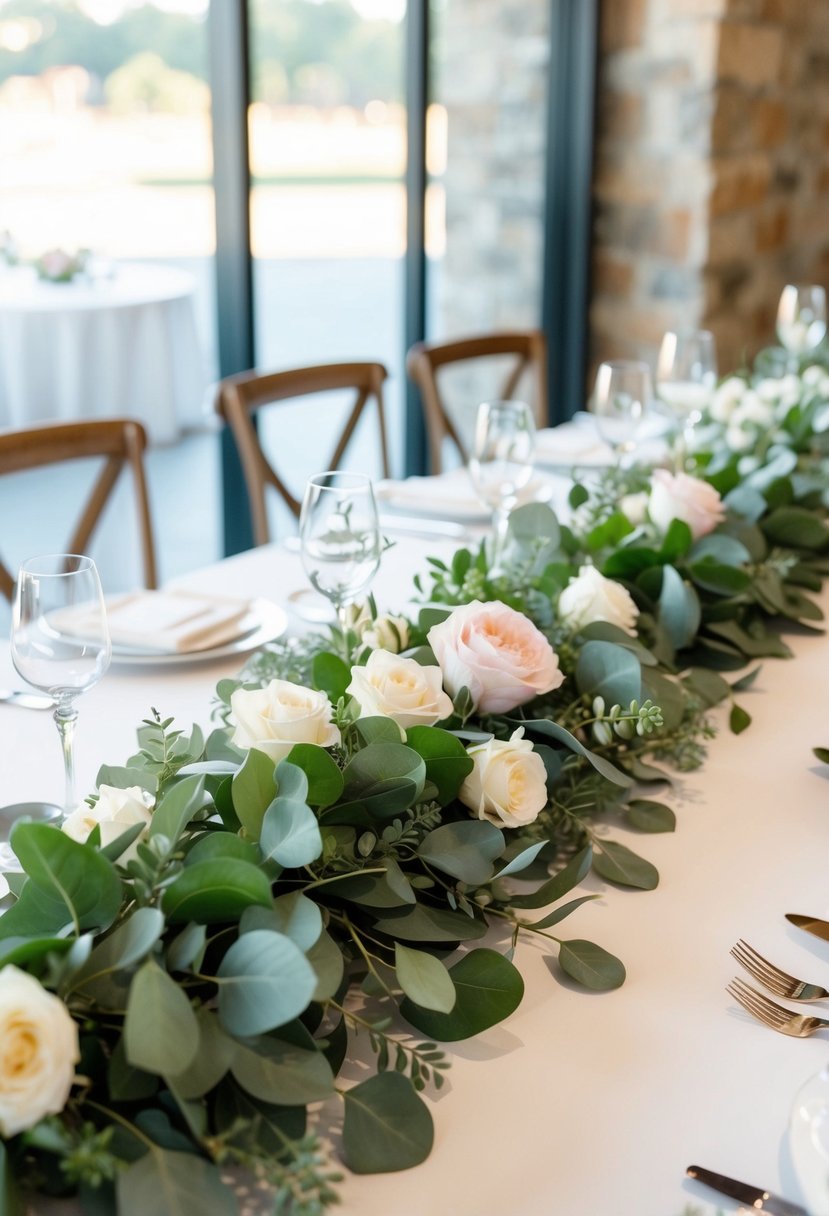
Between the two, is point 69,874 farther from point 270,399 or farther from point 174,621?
point 270,399

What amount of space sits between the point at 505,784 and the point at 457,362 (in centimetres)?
217

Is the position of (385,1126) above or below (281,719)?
below

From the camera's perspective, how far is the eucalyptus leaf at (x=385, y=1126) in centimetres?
68

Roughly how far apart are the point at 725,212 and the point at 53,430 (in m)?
2.60

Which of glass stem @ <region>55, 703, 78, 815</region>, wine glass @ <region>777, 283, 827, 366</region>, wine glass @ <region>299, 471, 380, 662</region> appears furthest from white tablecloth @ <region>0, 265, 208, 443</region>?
glass stem @ <region>55, 703, 78, 815</region>

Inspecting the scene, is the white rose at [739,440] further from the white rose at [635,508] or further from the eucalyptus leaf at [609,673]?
the eucalyptus leaf at [609,673]

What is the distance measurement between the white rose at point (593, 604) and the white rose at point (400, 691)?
0.28 m

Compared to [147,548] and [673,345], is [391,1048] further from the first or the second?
[673,345]

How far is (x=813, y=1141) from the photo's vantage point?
2.11 feet

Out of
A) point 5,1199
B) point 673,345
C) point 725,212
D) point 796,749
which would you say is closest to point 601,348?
point 725,212

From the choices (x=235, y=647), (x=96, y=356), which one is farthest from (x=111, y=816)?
(x=96, y=356)

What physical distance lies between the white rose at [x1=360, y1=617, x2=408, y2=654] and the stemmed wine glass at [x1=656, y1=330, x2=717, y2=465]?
3.79ft

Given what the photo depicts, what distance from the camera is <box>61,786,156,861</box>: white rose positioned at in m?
0.76

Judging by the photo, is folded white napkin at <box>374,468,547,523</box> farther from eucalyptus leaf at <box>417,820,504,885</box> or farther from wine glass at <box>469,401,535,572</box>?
eucalyptus leaf at <box>417,820,504,885</box>
